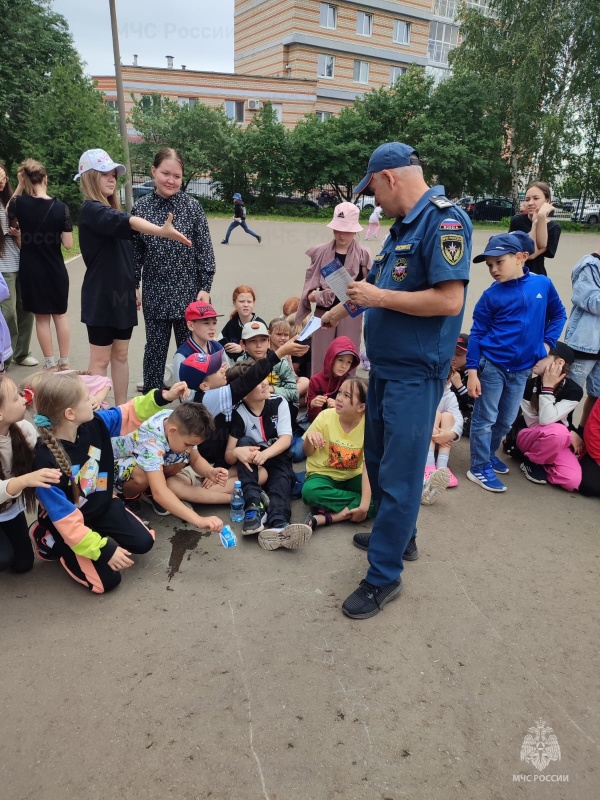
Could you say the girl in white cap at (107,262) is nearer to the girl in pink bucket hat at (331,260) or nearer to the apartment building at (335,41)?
the girl in pink bucket hat at (331,260)

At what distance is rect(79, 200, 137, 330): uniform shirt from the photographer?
4168mm

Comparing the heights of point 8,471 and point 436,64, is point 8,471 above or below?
below

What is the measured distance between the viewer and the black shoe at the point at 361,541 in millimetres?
3234

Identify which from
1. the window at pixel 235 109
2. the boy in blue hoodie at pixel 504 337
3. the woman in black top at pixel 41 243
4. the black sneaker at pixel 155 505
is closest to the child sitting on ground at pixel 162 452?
the black sneaker at pixel 155 505

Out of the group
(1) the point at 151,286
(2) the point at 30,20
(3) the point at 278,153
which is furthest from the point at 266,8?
(1) the point at 151,286

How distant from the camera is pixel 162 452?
10.6 feet

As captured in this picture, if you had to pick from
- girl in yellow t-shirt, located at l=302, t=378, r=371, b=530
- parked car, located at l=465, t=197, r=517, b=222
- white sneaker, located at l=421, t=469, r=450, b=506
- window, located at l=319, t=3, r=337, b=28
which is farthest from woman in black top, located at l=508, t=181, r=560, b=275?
window, located at l=319, t=3, r=337, b=28

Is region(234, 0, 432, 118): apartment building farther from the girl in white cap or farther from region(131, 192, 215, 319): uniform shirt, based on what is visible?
the girl in white cap

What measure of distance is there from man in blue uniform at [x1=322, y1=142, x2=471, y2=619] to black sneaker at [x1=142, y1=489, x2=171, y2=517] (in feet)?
4.63

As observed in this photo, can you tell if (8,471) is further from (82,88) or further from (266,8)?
(266,8)

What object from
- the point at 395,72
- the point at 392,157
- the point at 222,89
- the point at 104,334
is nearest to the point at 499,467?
the point at 392,157

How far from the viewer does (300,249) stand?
1638cm

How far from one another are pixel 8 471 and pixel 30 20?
27210mm

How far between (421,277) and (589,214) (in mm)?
32399
